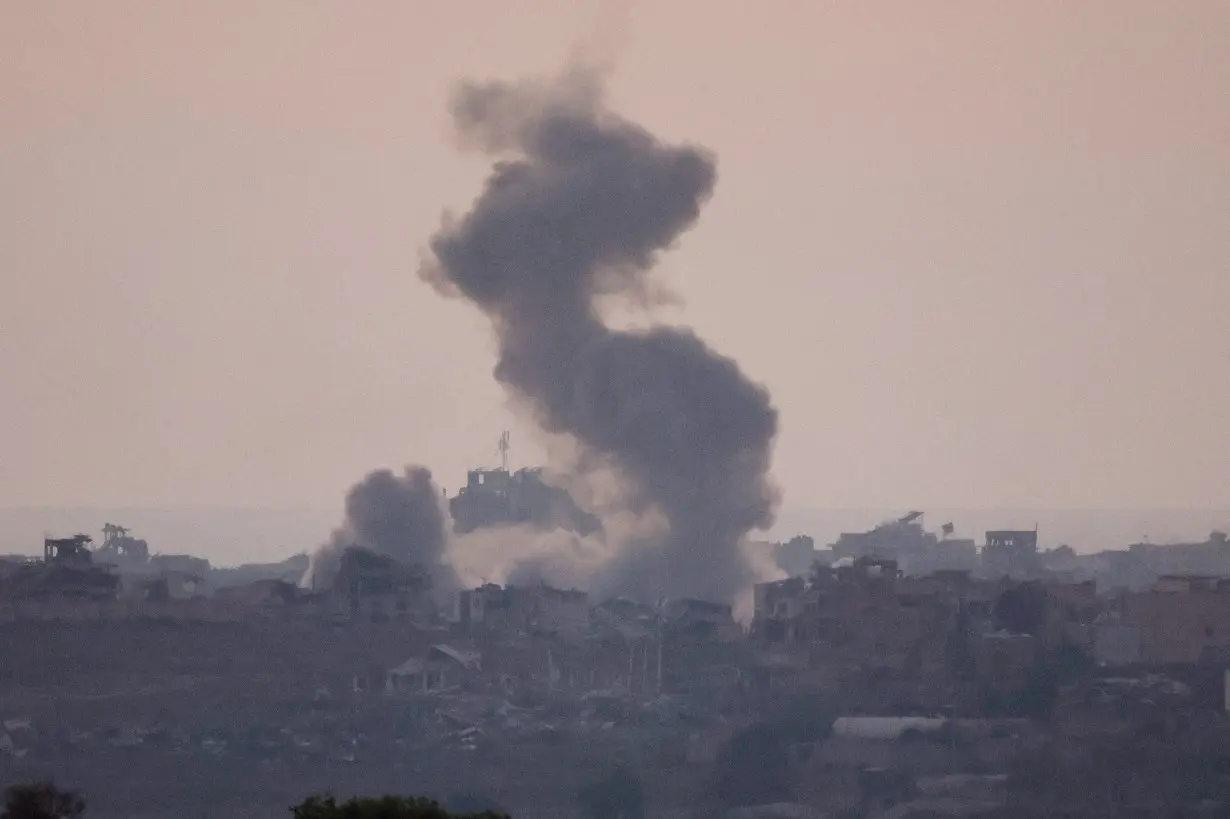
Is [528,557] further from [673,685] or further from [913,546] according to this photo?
[913,546]

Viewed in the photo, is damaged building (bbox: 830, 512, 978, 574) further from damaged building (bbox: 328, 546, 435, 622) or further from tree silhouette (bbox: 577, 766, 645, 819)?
tree silhouette (bbox: 577, 766, 645, 819)

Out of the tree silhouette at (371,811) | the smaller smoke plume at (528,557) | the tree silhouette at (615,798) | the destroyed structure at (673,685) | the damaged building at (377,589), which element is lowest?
the tree silhouette at (371,811)

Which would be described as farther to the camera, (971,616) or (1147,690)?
(971,616)

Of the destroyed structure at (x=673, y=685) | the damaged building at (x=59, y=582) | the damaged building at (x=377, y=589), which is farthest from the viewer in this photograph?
the damaged building at (x=59, y=582)

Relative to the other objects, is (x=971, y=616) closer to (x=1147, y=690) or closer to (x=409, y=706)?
(x=1147, y=690)

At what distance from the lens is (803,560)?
463ft

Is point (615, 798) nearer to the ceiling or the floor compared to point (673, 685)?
nearer to the floor

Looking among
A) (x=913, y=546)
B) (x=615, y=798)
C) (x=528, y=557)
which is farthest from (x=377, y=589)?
(x=913, y=546)

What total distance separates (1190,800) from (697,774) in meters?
11.0

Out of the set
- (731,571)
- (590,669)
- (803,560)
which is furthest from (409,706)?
(803,560)

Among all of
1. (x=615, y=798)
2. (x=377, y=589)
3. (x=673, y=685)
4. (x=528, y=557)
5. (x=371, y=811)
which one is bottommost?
(x=371, y=811)

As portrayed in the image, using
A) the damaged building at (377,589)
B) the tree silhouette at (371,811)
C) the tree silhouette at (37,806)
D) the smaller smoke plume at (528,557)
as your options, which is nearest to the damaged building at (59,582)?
the damaged building at (377,589)

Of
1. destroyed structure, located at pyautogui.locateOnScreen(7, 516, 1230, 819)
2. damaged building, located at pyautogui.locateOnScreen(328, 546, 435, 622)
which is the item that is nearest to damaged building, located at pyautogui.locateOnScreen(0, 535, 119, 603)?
destroyed structure, located at pyautogui.locateOnScreen(7, 516, 1230, 819)

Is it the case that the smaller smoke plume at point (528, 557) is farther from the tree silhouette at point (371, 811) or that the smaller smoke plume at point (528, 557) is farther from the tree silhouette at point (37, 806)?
the tree silhouette at point (371, 811)
